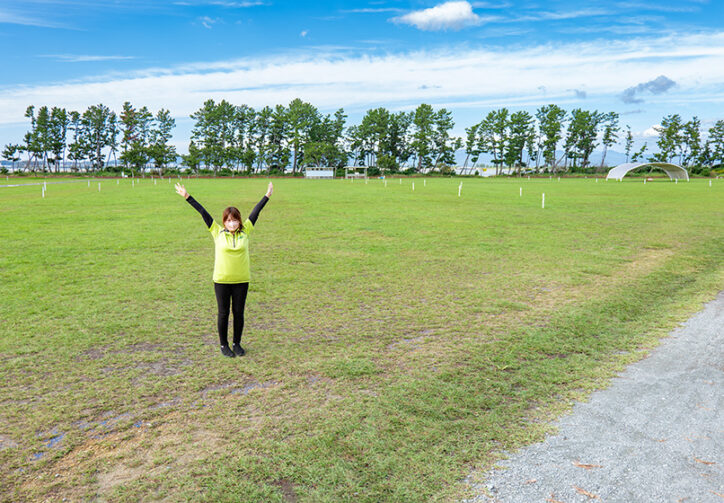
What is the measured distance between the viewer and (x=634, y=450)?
4.39 metres

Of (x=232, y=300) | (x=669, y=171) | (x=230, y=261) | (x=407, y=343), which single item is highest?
(x=669, y=171)

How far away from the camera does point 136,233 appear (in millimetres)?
18062

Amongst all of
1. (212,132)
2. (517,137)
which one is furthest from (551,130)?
(212,132)

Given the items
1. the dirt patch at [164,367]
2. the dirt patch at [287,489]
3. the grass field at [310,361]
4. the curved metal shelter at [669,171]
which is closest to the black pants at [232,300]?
the grass field at [310,361]

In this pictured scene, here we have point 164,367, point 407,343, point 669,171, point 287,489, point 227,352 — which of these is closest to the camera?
point 287,489

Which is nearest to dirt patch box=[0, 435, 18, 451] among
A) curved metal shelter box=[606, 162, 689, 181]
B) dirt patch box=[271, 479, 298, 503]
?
dirt patch box=[271, 479, 298, 503]

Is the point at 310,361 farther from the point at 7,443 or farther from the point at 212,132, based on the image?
the point at 212,132

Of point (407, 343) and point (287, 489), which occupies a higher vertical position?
point (407, 343)

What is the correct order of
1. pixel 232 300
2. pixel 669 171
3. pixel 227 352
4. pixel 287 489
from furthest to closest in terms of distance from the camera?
pixel 669 171, pixel 227 352, pixel 232 300, pixel 287 489

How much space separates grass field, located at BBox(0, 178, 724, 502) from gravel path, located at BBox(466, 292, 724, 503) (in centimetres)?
25

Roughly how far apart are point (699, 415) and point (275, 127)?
12081cm

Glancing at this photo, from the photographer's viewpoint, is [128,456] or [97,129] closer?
[128,456]

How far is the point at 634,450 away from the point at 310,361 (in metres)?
3.66

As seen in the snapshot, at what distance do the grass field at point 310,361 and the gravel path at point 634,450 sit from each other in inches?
10.0
